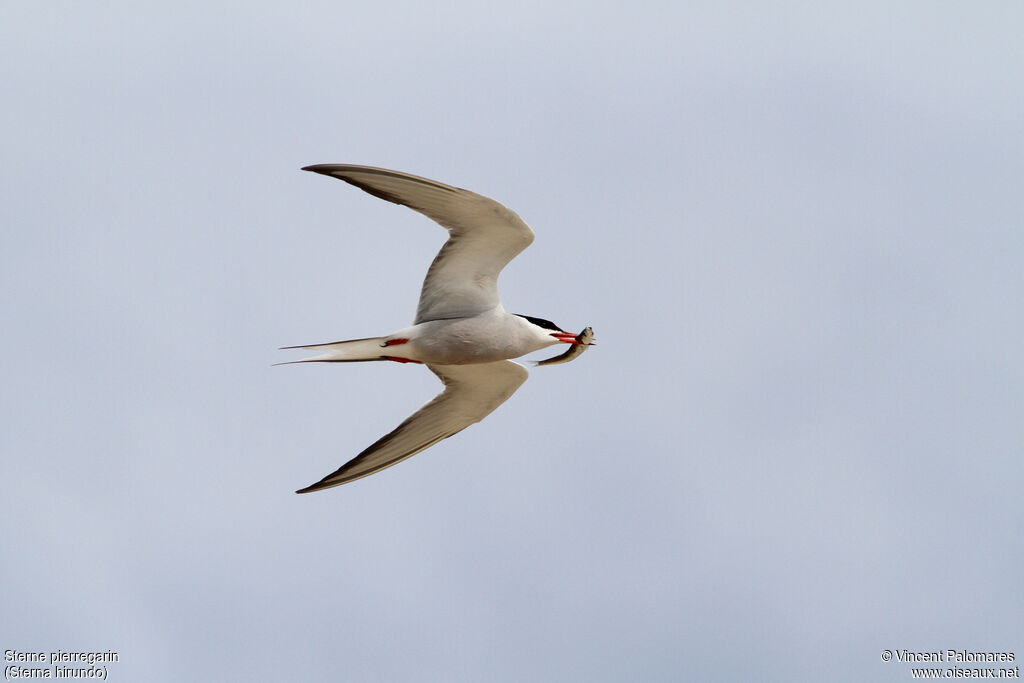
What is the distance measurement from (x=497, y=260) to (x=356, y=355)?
5.39ft

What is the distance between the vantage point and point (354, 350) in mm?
11609

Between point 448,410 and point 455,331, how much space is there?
1.43 m

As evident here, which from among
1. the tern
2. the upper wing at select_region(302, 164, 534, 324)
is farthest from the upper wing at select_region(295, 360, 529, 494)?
the upper wing at select_region(302, 164, 534, 324)

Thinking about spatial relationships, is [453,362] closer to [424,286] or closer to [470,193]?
[424,286]

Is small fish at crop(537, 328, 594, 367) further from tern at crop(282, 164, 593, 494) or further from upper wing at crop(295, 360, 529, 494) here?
upper wing at crop(295, 360, 529, 494)

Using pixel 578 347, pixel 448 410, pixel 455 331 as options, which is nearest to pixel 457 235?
pixel 455 331

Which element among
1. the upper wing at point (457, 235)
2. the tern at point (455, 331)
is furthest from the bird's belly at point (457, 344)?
the upper wing at point (457, 235)

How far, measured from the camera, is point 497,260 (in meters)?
11.9

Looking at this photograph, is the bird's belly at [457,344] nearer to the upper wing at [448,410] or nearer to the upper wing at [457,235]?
the upper wing at [457,235]

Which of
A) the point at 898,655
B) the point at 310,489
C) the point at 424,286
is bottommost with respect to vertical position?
the point at 898,655

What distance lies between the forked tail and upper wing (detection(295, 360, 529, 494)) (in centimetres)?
118

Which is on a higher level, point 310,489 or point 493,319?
point 493,319

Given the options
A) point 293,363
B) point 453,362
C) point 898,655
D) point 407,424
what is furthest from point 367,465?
point 898,655

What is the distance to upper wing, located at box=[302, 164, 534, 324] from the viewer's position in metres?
10.8
